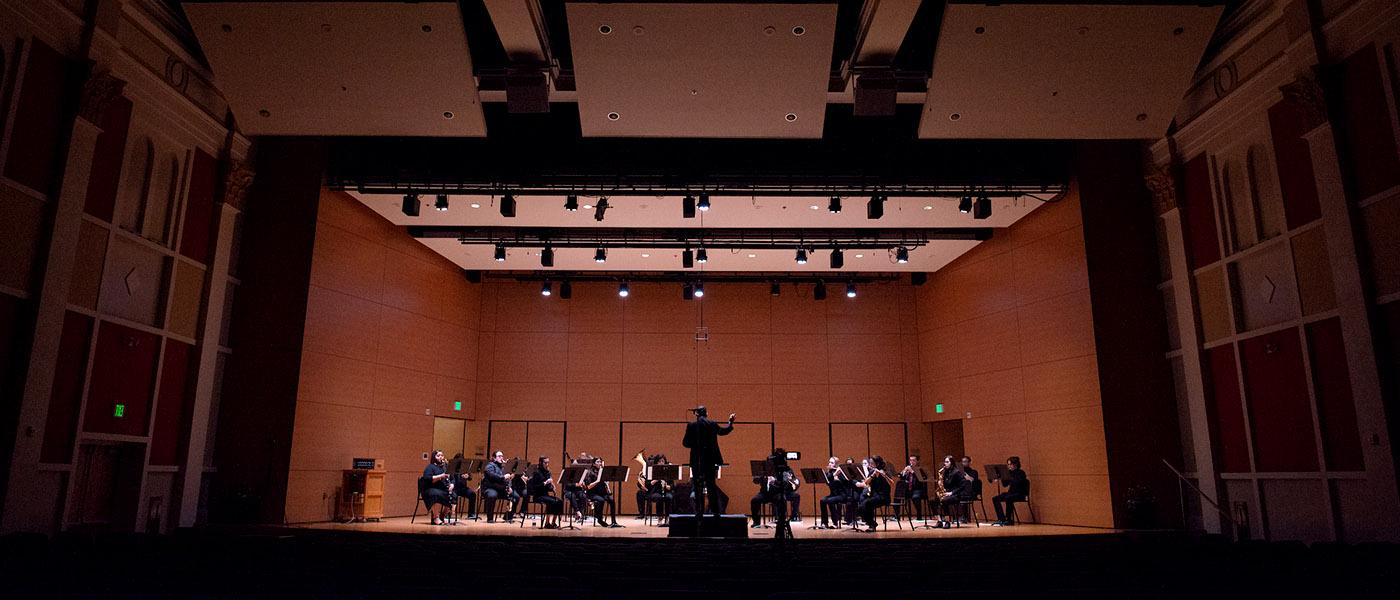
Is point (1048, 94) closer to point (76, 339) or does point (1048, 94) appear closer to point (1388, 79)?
point (1388, 79)

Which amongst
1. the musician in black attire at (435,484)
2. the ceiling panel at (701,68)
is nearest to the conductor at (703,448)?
the ceiling panel at (701,68)

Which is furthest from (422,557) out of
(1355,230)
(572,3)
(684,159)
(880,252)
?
(880,252)

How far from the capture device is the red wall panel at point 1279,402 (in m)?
8.99

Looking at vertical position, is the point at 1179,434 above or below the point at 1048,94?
below

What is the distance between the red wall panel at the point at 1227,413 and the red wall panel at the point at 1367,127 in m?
2.90

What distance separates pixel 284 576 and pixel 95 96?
26.1ft

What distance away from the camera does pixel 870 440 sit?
17516 mm

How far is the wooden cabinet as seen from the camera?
501 inches

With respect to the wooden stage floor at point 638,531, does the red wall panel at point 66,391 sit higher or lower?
higher

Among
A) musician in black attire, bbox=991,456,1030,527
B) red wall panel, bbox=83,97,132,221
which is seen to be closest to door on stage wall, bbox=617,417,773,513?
musician in black attire, bbox=991,456,1030,527

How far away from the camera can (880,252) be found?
15.7m

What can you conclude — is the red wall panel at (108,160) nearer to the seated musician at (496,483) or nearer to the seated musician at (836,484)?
the seated musician at (496,483)

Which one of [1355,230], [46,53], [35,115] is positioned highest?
[46,53]

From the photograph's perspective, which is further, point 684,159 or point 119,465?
point 684,159
